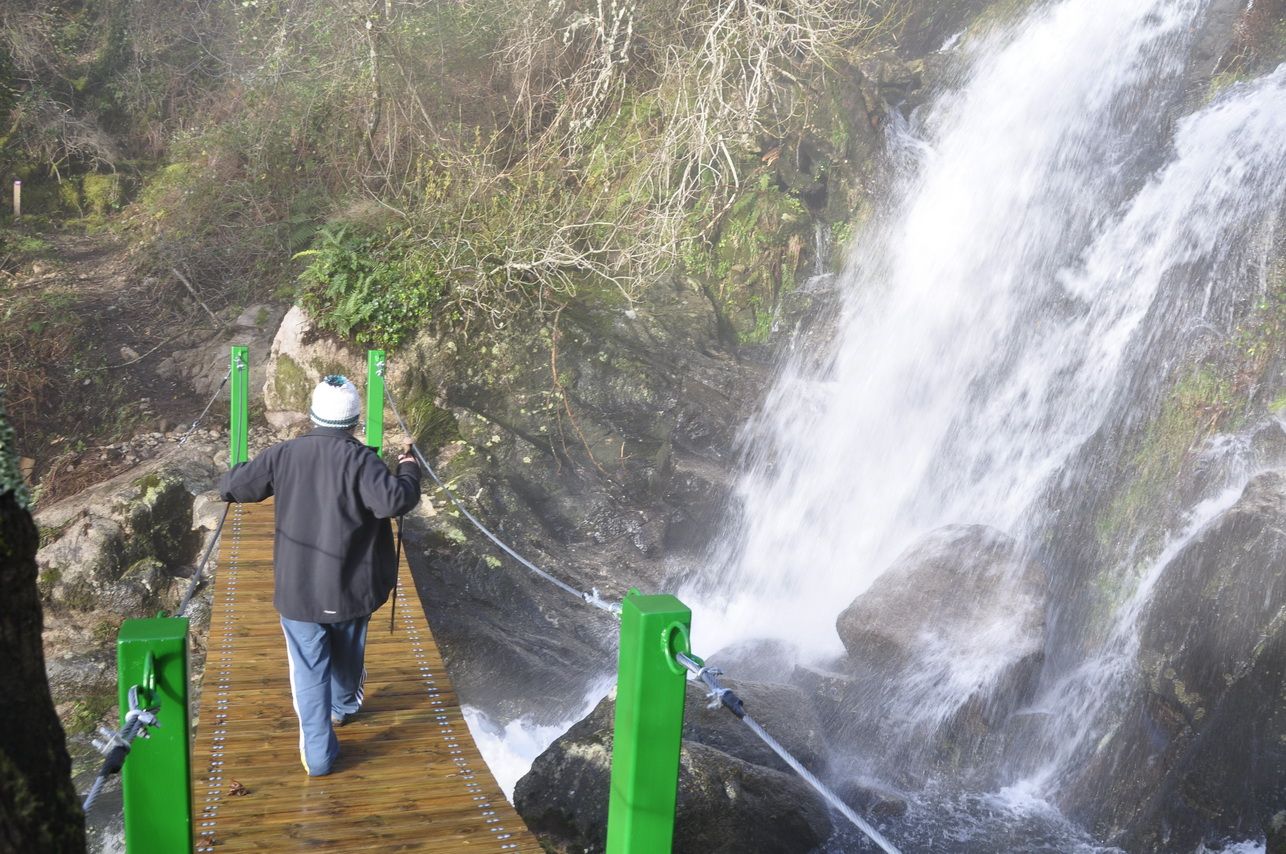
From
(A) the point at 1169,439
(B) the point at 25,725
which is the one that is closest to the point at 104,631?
(B) the point at 25,725

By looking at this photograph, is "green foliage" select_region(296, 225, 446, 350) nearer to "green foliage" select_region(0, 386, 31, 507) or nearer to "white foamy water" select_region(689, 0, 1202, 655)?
"white foamy water" select_region(689, 0, 1202, 655)

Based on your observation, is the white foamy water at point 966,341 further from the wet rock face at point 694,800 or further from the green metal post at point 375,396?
the green metal post at point 375,396

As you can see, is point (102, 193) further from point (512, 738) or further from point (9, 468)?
point (9, 468)

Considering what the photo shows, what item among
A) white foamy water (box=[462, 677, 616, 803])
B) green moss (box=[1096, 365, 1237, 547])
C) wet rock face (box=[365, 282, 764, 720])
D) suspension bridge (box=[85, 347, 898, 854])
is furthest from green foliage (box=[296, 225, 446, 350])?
green moss (box=[1096, 365, 1237, 547])

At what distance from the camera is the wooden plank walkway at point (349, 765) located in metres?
4.27

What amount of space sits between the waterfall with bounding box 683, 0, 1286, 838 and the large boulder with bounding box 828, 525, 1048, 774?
112 millimetres

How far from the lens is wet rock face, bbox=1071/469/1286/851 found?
6.81 m

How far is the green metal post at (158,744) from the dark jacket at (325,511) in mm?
1298

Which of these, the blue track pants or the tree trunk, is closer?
the tree trunk

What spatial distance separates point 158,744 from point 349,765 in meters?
1.98

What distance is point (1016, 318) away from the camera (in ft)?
38.4

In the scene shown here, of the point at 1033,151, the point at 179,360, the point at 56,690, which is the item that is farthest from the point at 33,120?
the point at 1033,151

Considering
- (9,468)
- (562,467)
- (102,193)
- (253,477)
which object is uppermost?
(9,468)

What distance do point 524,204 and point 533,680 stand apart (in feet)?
21.6
